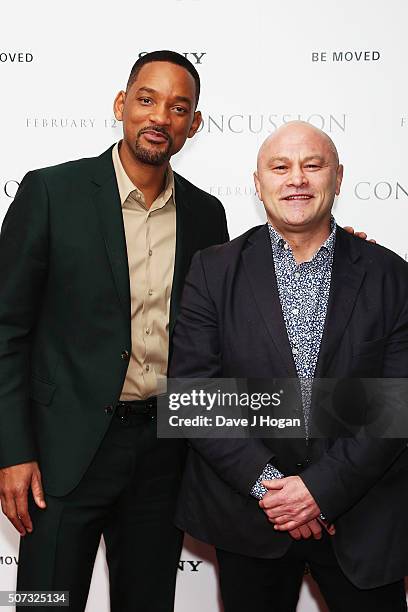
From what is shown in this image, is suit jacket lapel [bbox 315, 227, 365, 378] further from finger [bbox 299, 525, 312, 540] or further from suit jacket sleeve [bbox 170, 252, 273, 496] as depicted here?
finger [bbox 299, 525, 312, 540]

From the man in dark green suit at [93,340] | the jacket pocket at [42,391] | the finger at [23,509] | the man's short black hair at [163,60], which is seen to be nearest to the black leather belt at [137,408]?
the man in dark green suit at [93,340]

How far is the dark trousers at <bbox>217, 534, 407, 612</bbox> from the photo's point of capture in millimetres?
1965

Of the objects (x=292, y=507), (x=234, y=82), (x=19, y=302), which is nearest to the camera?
(x=292, y=507)

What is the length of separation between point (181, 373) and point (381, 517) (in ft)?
2.10

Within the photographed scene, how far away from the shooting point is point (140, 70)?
91.0 inches

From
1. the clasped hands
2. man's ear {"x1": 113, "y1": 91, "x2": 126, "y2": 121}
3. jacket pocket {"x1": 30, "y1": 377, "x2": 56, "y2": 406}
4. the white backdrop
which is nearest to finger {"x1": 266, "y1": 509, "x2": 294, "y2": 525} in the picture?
the clasped hands

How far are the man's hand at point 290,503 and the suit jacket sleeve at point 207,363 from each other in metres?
0.06

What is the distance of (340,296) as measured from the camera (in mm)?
1963

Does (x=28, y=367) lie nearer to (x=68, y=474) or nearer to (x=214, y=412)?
(x=68, y=474)

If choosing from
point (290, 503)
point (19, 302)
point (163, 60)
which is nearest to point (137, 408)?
point (19, 302)

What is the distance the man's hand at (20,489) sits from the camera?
2.14 metres

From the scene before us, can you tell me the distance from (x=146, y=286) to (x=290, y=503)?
771mm

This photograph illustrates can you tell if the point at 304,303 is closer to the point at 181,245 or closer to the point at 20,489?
the point at 181,245

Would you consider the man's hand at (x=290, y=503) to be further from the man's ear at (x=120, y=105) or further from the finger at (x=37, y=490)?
the man's ear at (x=120, y=105)
